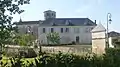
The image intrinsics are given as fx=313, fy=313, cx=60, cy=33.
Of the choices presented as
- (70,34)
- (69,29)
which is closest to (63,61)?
(70,34)

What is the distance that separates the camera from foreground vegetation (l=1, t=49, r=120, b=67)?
7375 millimetres

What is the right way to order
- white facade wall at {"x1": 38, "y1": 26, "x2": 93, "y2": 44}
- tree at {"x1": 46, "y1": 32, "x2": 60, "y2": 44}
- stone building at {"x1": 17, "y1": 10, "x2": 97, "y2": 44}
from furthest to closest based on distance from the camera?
white facade wall at {"x1": 38, "y1": 26, "x2": 93, "y2": 44} < stone building at {"x1": 17, "y1": 10, "x2": 97, "y2": 44} < tree at {"x1": 46, "y1": 32, "x2": 60, "y2": 44}

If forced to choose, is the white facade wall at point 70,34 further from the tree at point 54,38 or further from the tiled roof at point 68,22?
the tree at point 54,38

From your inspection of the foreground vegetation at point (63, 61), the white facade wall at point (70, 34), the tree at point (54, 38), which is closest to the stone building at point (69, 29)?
the white facade wall at point (70, 34)

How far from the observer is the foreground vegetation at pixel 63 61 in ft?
24.2

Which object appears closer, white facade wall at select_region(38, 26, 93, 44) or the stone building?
the stone building

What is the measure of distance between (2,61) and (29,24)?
8720 centimetres

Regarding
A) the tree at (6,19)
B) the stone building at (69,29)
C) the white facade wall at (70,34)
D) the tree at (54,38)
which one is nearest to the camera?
the tree at (6,19)

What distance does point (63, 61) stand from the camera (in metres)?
8.50

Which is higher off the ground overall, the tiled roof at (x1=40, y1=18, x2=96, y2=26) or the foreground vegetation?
the tiled roof at (x1=40, y1=18, x2=96, y2=26)

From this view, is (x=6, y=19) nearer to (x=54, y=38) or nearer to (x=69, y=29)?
(x=54, y=38)

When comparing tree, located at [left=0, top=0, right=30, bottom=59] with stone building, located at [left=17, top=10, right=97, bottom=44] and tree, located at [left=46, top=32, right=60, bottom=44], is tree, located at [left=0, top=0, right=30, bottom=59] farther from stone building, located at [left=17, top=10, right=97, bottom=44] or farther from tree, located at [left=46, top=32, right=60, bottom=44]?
stone building, located at [left=17, top=10, right=97, bottom=44]

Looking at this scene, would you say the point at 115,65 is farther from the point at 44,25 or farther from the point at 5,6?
the point at 44,25

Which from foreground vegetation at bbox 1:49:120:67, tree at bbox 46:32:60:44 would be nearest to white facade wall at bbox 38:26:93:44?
tree at bbox 46:32:60:44
